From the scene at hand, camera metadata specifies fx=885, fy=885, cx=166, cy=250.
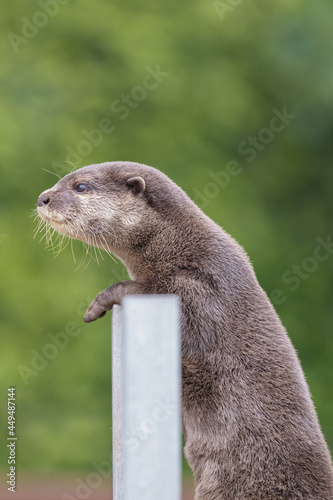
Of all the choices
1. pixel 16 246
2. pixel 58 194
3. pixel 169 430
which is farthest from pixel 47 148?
pixel 169 430

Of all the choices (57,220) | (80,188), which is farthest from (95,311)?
(80,188)


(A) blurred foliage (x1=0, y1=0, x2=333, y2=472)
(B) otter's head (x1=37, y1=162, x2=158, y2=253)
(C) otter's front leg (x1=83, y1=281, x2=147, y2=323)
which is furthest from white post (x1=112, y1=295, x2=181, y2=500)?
(A) blurred foliage (x1=0, y1=0, x2=333, y2=472)

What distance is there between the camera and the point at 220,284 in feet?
11.7

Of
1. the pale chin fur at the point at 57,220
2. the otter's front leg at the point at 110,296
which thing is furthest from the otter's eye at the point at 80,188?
the otter's front leg at the point at 110,296

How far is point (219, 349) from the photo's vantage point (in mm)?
3537

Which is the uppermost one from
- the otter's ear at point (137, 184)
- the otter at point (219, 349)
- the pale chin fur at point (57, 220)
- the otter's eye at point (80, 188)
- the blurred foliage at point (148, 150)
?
the blurred foliage at point (148, 150)

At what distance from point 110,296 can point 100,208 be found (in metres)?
0.48

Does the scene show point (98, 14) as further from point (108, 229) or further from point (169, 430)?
point (169, 430)

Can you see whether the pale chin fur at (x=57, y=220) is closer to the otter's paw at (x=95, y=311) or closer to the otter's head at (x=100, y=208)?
the otter's head at (x=100, y=208)

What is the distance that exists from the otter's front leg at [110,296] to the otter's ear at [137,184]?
43cm

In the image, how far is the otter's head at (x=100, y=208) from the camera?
12.1 ft

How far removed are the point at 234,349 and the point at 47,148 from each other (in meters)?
5.80

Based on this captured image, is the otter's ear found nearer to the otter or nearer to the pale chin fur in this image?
the otter

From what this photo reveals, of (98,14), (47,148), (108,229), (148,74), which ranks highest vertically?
(98,14)
